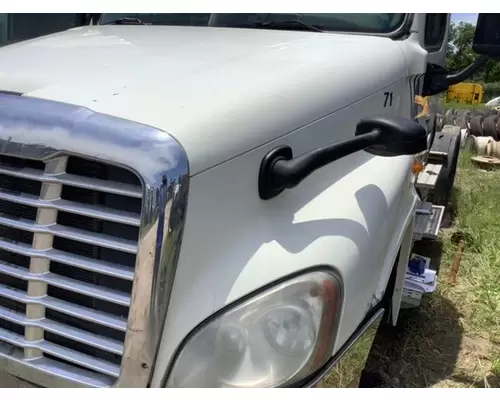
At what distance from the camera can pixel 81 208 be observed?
1.74 metres

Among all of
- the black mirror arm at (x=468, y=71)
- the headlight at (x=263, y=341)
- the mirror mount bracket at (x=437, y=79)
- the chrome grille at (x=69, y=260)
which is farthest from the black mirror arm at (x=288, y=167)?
the mirror mount bracket at (x=437, y=79)

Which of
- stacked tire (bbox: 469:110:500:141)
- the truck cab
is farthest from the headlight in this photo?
stacked tire (bbox: 469:110:500:141)

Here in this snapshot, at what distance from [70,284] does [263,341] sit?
58cm

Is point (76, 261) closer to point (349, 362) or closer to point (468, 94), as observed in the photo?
point (349, 362)

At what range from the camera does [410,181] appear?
2619 millimetres

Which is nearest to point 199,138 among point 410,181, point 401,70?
point 410,181

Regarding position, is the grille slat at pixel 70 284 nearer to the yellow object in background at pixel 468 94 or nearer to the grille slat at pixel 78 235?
the grille slat at pixel 78 235

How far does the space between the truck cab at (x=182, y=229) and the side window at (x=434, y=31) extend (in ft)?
5.04

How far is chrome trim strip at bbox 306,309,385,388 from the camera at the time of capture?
1.89 meters

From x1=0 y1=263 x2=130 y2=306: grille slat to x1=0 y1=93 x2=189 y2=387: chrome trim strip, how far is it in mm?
61

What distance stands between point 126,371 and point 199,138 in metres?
0.68

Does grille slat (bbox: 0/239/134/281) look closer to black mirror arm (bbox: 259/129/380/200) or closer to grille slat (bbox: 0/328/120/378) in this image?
grille slat (bbox: 0/328/120/378)

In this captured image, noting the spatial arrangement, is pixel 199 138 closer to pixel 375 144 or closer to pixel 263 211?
pixel 263 211

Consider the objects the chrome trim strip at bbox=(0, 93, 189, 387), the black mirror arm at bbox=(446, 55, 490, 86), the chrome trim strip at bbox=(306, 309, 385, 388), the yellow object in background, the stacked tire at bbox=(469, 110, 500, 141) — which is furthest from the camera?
the yellow object in background
